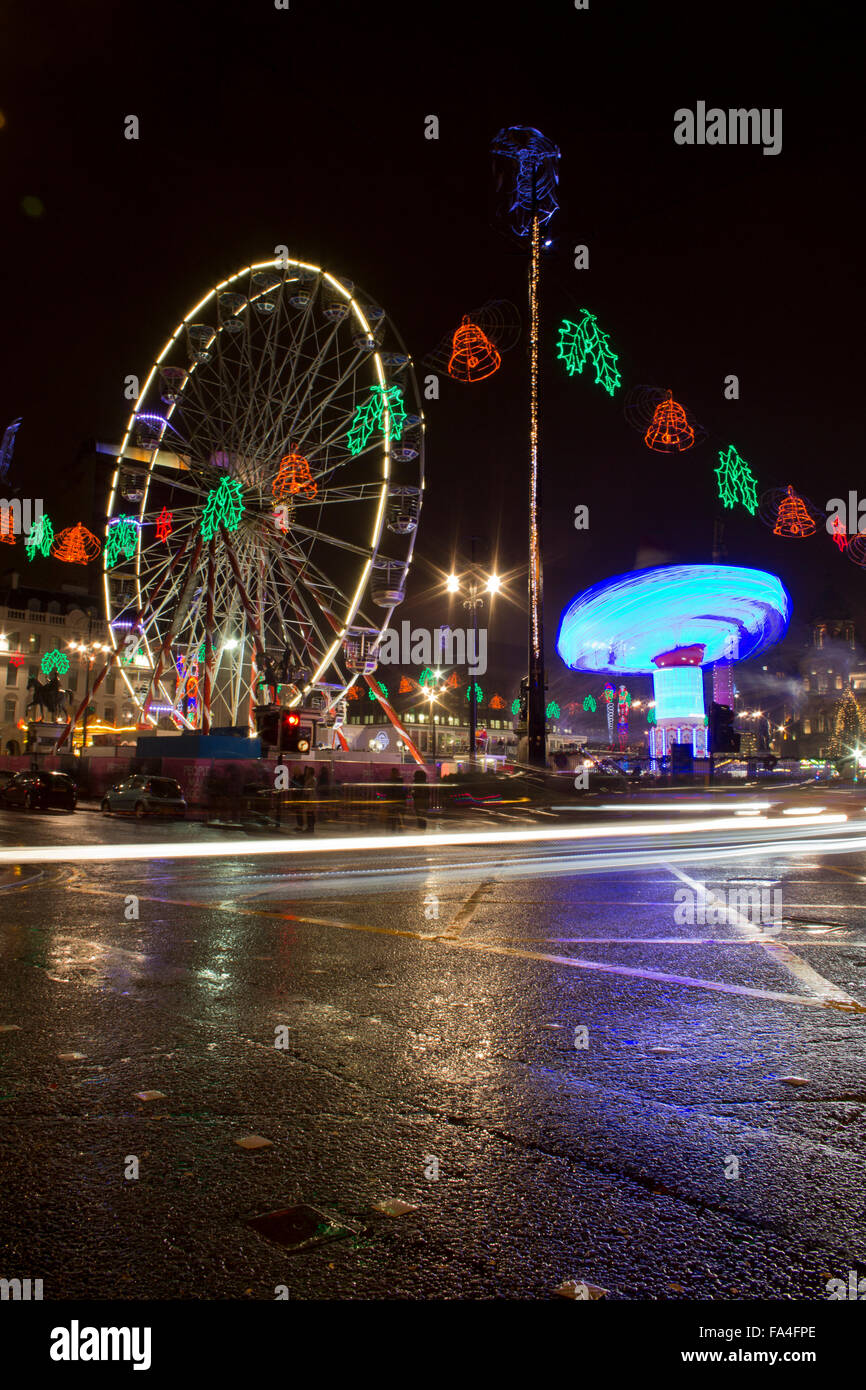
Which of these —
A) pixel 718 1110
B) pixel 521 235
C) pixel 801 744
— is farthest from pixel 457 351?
pixel 801 744

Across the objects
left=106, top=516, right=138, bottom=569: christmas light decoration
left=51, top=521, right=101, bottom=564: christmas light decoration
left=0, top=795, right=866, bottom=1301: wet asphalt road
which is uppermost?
left=51, top=521, right=101, bottom=564: christmas light decoration

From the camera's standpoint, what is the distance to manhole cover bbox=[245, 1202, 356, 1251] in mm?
2586

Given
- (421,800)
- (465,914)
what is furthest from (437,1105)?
(421,800)

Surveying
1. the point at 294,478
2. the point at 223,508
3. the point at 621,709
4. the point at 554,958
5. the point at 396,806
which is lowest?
the point at 396,806

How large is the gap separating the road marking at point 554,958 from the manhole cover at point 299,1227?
3.72 m

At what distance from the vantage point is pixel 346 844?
16.9 metres

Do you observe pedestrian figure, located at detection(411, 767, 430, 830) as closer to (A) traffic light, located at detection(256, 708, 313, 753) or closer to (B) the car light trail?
(B) the car light trail

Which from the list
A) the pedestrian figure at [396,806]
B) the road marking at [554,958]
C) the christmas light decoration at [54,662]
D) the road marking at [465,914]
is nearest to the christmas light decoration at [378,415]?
the pedestrian figure at [396,806]

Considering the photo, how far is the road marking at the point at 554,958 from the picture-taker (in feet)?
18.2

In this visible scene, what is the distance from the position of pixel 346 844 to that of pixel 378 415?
18.9 m

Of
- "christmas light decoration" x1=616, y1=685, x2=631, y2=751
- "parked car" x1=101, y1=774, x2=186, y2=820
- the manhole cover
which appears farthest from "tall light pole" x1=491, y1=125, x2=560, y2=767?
"christmas light decoration" x1=616, y1=685, x2=631, y2=751

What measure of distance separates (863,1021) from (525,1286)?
3506mm

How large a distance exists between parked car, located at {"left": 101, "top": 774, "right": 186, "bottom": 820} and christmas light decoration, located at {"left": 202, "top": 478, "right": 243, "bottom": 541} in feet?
27.1

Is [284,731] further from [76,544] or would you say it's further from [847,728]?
[847,728]
